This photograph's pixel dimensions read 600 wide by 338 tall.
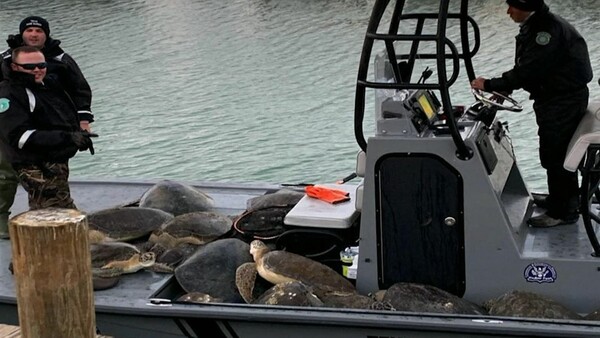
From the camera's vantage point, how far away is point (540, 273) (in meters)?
4.24

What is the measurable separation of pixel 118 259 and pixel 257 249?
0.71 meters

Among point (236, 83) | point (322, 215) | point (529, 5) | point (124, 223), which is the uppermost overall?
point (529, 5)

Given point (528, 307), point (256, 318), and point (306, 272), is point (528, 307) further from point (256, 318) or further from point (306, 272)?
point (256, 318)

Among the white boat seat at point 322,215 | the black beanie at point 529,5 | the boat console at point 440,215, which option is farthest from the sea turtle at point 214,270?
the black beanie at point 529,5

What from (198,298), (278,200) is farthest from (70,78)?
(198,298)

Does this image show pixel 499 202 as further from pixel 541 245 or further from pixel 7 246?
pixel 7 246

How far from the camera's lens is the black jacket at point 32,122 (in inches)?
185

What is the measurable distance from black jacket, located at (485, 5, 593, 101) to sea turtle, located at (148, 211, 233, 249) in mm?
1717

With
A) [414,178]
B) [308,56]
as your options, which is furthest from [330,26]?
[414,178]

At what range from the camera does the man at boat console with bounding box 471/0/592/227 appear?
4.19m

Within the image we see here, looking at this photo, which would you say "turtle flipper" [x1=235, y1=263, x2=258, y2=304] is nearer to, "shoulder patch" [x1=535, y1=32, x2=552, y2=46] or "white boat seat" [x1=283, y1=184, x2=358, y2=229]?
"white boat seat" [x1=283, y1=184, x2=358, y2=229]

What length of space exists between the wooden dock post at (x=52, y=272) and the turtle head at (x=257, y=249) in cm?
150

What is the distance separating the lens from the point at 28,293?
3.17 metres

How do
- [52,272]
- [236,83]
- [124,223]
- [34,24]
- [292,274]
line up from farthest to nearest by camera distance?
[236,83], [34,24], [124,223], [292,274], [52,272]
